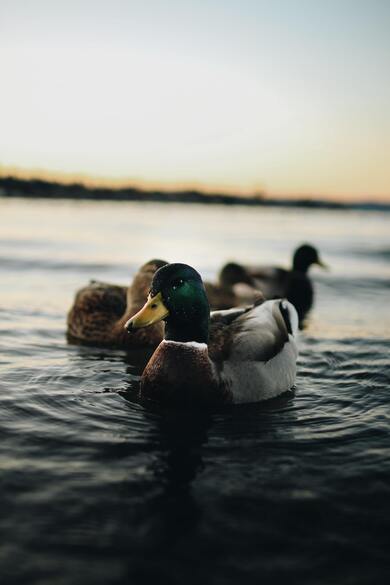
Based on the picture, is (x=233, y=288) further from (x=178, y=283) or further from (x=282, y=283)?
(x=178, y=283)

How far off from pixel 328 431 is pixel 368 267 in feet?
48.4

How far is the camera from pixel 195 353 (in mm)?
5379

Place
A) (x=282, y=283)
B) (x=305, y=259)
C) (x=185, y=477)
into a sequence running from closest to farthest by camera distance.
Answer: (x=185, y=477)
(x=282, y=283)
(x=305, y=259)

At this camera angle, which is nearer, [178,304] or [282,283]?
[178,304]

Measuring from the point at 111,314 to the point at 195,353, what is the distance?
137 inches

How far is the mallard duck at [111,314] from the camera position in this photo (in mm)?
8133

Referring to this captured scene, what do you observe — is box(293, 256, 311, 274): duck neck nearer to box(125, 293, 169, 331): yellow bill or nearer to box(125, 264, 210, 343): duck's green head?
box(125, 264, 210, 343): duck's green head

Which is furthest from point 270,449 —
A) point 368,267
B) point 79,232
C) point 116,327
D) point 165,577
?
point 79,232

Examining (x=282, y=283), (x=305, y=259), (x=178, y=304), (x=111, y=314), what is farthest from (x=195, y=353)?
(x=305, y=259)

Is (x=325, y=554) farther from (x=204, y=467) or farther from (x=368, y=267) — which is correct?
(x=368, y=267)

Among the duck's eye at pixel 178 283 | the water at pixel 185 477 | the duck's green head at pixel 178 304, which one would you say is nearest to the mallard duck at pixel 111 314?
the water at pixel 185 477

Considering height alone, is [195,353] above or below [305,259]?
below

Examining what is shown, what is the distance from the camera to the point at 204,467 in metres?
4.41

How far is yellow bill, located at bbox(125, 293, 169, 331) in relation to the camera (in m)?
5.21
